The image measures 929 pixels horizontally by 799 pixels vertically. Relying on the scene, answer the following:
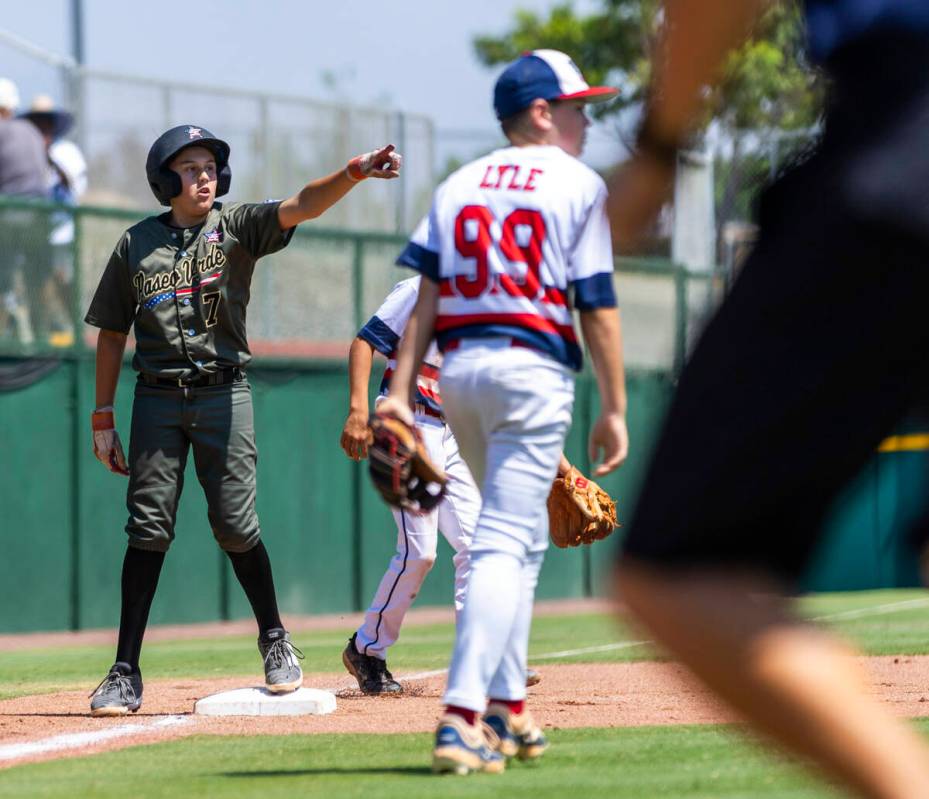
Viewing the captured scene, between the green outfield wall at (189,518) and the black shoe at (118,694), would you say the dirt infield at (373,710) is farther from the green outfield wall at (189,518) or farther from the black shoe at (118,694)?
the green outfield wall at (189,518)

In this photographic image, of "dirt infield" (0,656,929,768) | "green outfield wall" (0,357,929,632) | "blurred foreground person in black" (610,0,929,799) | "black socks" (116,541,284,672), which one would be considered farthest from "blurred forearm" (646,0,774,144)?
"green outfield wall" (0,357,929,632)

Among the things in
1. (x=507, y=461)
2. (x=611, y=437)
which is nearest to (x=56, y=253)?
(x=507, y=461)

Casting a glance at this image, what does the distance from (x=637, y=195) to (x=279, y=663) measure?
4.39m

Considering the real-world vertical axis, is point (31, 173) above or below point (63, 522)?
above

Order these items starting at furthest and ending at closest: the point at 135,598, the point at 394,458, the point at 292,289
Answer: the point at 292,289, the point at 135,598, the point at 394,458

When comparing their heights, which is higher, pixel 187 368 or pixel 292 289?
pixel 292 289

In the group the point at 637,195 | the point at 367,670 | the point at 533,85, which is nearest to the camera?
the point at 637,195

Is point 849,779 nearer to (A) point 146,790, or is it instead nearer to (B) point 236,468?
(A) point 146,790

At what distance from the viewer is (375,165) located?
6.33 m

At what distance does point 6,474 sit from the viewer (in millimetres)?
13430

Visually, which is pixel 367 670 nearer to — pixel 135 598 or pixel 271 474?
pixel 135 598

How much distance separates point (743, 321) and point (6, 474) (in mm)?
11832

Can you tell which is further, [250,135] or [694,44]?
[250,135]

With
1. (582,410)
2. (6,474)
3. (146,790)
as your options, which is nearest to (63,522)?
(6,474)
